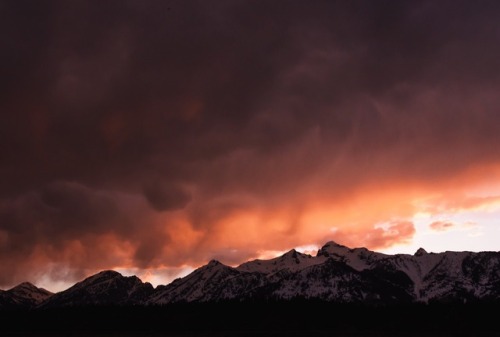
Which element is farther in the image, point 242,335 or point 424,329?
point 424,329

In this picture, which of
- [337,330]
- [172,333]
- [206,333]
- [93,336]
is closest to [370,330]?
[337,330]

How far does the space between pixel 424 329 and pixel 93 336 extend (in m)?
114

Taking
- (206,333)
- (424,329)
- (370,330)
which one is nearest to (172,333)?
(206,333)

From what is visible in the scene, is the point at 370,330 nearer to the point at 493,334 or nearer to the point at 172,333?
the point at 493,334

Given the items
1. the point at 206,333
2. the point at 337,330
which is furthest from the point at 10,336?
the point at 337,330

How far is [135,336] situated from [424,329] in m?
98.5

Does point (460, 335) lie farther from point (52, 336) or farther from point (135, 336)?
point (52, 336)

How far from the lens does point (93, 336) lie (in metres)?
194

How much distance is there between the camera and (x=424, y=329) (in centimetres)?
19438

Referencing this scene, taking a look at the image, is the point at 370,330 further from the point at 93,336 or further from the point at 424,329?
the point at 93,336

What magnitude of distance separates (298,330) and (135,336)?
184 feet

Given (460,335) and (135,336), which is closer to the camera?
(460,335)

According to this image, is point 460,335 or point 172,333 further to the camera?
point 172,333

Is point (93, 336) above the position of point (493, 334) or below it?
above
